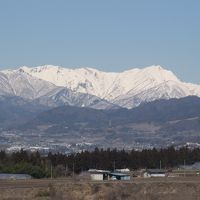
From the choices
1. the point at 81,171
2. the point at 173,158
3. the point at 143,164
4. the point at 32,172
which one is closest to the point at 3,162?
the point at 32,172

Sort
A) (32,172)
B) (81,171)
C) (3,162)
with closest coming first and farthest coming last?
(32,172) → (3,162) → (81,171)

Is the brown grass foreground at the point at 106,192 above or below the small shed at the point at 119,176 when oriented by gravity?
below

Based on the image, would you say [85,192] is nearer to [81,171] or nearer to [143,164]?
[81,171]

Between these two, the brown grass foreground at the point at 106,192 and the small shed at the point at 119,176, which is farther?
the small shed at the point at 119,176

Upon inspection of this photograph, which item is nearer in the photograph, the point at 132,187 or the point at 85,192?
the point at 85,192

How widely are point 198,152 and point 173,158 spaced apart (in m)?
9.57

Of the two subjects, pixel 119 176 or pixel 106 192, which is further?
pixel 119 176

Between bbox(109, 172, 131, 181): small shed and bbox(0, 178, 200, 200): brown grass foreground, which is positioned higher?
bbox(109, 172, 131, 181): small shed

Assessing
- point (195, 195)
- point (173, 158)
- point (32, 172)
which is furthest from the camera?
point (173, 158)

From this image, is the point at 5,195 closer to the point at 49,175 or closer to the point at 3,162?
the point at 49,175

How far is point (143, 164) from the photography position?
151625 mm

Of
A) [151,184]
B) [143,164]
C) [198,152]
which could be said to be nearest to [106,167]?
[143,164]

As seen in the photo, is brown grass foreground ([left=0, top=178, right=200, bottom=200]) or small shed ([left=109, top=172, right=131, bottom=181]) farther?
small shed ([left=109, top=172, right=131, bottom=181])

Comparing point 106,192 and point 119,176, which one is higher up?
point 119,176
